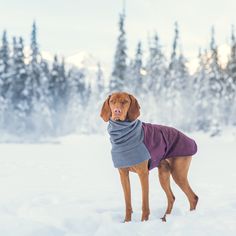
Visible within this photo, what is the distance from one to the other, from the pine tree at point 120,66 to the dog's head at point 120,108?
4151 centimetres

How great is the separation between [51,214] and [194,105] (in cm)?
4922

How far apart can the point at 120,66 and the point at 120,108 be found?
42616mm

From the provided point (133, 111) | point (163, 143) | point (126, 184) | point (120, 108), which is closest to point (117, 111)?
point (120, 108)

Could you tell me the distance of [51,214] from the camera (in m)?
6.10

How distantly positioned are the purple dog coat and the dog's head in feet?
1.31

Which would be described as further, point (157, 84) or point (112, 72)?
point (157, 84)

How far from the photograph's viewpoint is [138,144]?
5.63 metres

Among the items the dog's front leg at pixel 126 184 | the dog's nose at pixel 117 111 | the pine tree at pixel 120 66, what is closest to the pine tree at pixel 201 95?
the pine tree at pixel 120 66

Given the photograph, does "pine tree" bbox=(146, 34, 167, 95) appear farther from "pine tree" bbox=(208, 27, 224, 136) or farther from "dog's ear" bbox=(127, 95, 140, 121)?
"dog's ear" bbox=(127, 95, 140, 121)

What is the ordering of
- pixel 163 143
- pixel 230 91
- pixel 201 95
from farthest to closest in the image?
pixel 201 95 → pixel 230 91 → pixel 163 143

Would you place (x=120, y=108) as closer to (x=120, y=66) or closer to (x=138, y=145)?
(x=138, y=145)

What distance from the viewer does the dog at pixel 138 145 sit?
5.50m

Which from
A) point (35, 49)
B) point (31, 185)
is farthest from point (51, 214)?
point (35, 49)

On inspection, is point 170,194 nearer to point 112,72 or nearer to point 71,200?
point 71,200
